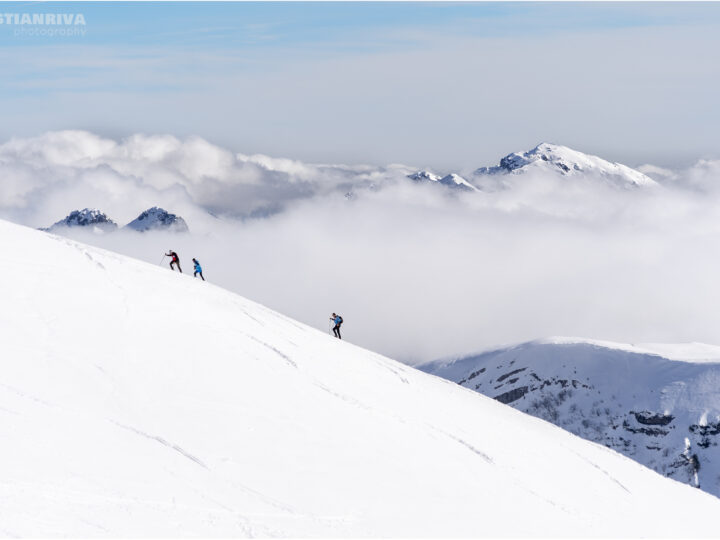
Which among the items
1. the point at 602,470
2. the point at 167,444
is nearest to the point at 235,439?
the point at 167,444

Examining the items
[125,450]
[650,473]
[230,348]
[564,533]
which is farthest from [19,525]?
[650,473]

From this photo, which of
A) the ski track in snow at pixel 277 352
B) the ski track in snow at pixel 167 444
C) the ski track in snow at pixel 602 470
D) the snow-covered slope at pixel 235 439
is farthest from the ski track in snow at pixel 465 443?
the ski track in snow at pixel 167 444

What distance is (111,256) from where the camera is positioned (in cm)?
4541

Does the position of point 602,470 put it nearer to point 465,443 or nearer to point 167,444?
point 465,443

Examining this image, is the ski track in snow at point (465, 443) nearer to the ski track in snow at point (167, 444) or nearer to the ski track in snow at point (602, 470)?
the ski track in snow at point (602, 470)

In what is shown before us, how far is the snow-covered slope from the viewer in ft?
76.3

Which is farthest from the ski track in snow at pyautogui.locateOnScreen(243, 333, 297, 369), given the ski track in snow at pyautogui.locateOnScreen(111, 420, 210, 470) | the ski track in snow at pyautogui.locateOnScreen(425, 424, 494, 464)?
the ski track in snow at pyautogui.locateOnScreen(111, 420, 210, 470)

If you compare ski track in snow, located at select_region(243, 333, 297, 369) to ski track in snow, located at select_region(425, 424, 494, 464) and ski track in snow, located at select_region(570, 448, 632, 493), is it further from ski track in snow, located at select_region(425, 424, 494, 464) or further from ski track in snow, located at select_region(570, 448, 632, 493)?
ski track in snow, located at select_region(570, 448, 632, 493)

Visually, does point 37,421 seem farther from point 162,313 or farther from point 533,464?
point 533,464

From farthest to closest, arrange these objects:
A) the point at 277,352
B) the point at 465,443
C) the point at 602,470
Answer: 1. the point at 602,470
2. the point at 277,352
3. the point at 465,443

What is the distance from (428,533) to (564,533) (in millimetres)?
6518

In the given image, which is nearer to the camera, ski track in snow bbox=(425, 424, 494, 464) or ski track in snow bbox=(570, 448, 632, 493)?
ski track in snow bbox=(425, 424, 494, 464)

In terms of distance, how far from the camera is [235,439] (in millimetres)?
27766

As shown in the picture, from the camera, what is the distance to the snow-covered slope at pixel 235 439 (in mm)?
23250
